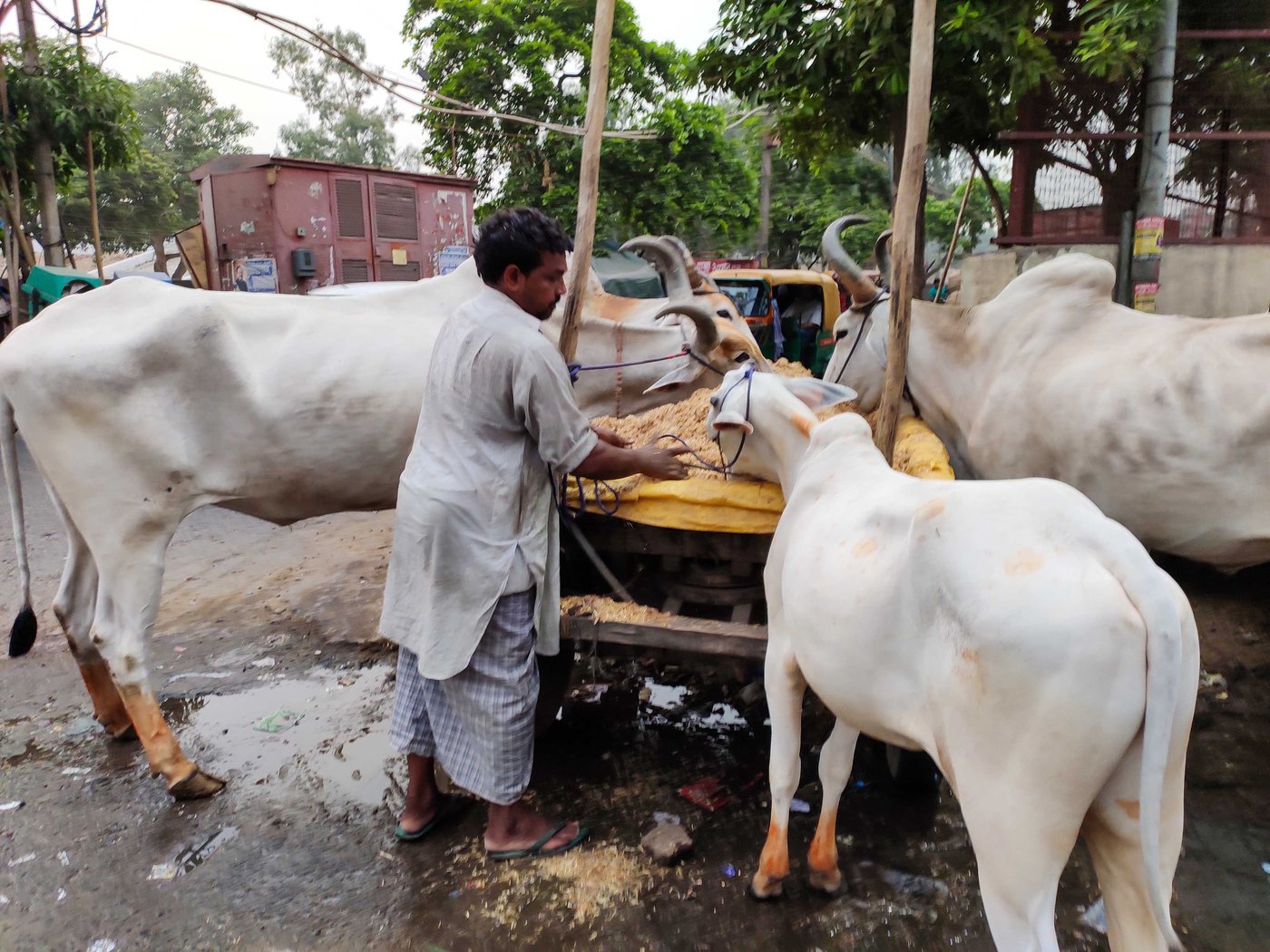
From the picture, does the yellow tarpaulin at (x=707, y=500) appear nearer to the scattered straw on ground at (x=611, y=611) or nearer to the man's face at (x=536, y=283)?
the scattered straw on ground at (x=611, y=611)

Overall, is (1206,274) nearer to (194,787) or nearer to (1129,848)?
(1129,848)

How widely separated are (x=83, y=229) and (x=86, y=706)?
27133 mm

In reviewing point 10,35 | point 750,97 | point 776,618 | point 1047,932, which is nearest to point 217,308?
point 776,618

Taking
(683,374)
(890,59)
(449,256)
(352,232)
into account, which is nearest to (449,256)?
(449,256)

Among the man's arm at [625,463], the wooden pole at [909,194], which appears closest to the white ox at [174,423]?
the wooden pole at [909,194]

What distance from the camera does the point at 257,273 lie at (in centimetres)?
1256

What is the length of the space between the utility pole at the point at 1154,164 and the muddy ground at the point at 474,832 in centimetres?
186

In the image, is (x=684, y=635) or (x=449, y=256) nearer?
A: (x=684, y=635)

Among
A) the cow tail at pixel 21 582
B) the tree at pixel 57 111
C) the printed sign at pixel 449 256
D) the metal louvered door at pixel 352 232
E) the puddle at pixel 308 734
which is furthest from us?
the printed sign at pixel 449 256

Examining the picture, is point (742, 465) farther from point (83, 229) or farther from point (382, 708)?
point (83, 229)

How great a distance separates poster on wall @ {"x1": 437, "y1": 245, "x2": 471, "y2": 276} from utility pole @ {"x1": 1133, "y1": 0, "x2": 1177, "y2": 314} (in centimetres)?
998

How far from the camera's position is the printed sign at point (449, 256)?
1396cm

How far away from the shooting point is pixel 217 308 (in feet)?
11.7

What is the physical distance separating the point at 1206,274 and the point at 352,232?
10589 mm
